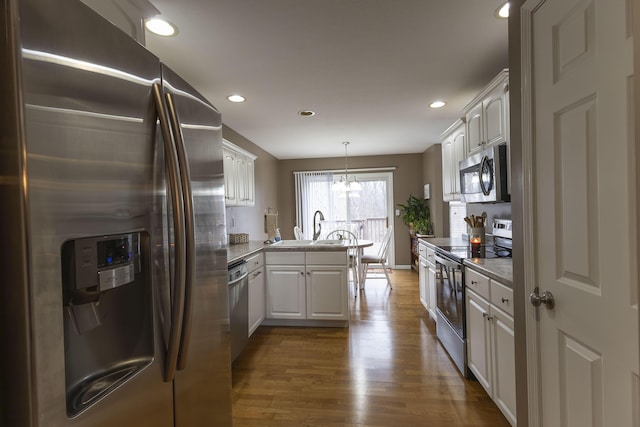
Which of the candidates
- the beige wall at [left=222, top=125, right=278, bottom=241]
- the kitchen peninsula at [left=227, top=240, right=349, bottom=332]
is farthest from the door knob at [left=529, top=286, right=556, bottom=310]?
the beige wall at [left=222, top=125, right=278, bottom=241]

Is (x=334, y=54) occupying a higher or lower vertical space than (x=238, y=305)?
higher

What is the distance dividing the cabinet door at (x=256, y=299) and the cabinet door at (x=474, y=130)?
237cm

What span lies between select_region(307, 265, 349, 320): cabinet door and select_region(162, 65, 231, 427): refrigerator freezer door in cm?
193

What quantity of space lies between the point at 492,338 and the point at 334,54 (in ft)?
6.71

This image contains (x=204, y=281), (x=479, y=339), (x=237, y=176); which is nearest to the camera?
(x=204, y=281)

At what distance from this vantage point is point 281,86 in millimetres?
2617

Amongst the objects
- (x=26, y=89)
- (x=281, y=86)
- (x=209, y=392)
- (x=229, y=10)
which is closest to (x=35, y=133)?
(x=26, y=89)

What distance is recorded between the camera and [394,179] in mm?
6277

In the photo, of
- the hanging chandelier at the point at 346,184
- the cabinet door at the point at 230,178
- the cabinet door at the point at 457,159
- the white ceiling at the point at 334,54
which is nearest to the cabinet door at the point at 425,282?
the cabinet door at the point at 457,159

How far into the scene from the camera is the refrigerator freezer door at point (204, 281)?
0.98 m

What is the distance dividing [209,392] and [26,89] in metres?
1.07

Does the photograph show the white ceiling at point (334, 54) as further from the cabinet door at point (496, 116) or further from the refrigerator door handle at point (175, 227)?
the refrigerator door handle at point (175, 227)

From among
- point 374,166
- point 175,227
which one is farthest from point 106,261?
point 374,166

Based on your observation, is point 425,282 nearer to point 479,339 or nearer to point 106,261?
point 479,339
